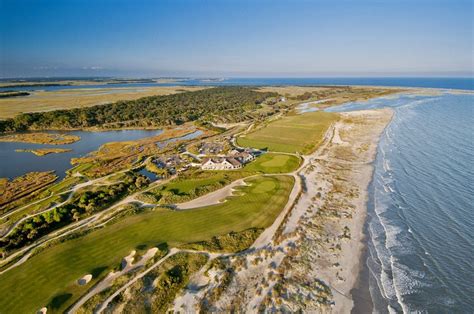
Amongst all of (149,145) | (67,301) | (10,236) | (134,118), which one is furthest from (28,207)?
(134,118)

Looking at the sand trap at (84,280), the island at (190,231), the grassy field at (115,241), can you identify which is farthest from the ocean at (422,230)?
the sand trap at (84,280)

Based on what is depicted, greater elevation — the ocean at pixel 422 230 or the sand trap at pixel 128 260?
the ocean at pixel 422 230

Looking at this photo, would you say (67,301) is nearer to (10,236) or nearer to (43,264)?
(43,264)

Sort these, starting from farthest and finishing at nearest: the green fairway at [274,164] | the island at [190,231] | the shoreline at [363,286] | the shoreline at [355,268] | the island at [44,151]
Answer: the island at [44,151]
the green fairway at [274,164]
the island at [190,231]
the shoreline at [355,268]
the shoreline at [363,286]

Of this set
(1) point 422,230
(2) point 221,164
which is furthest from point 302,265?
(2) point 221,164

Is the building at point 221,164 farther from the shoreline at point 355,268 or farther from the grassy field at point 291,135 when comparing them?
the shoreline at point 355,268

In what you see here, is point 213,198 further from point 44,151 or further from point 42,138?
point 42,138

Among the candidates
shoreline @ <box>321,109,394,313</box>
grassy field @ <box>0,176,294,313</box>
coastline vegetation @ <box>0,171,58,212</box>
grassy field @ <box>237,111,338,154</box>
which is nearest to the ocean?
shoreline @ <box>321,109,394,313</box>
